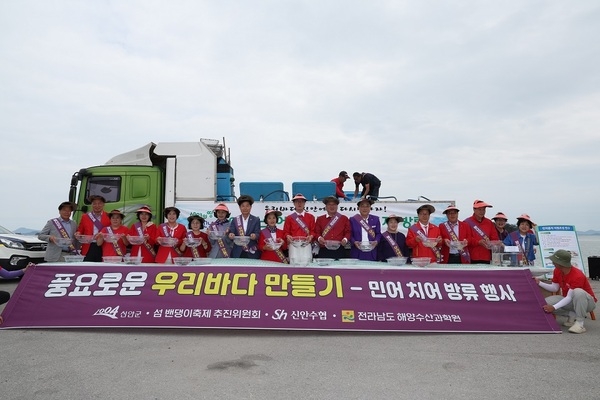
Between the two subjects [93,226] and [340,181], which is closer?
[93,226]

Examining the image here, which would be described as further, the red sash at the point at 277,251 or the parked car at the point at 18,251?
the parked car at the point at 18,251

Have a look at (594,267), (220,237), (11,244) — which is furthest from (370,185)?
(11,244)

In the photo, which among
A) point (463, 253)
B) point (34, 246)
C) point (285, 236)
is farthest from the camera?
point (34, 246)

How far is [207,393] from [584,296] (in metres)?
4.54

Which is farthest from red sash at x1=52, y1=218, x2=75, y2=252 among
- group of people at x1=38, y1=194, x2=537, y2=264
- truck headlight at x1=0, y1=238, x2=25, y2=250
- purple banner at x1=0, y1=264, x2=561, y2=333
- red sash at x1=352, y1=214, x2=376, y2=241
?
→ red sash at x1=352, y1=214, x2=376, y2=241

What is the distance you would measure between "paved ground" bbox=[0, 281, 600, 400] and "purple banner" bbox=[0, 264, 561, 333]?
0.51ft

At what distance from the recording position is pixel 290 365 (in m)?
3.72

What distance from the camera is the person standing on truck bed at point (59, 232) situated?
6.29 meters

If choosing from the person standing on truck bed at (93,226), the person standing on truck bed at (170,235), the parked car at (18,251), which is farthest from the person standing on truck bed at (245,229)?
the parked car at (18,251)

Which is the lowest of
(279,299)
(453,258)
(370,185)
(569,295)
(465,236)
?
(569,295)

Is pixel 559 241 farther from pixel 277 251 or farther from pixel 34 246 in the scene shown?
pixel 34 246

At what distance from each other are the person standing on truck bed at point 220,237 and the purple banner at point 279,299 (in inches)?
42.1

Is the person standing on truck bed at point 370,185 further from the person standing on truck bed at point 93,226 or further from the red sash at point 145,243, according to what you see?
the person standing on truck bed at point 93,226

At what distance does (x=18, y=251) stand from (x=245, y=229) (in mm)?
6721
